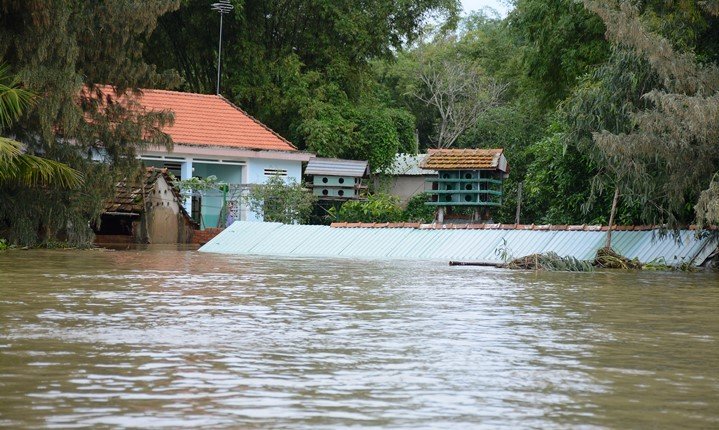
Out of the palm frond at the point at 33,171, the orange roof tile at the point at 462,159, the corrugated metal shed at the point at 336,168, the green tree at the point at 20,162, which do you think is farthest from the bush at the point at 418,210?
the green tree at the point at 20,162

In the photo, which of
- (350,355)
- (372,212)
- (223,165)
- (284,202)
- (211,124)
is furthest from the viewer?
(223,165)

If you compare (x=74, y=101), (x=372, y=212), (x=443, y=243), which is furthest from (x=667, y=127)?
(x=372, y=212)

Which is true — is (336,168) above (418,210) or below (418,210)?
above

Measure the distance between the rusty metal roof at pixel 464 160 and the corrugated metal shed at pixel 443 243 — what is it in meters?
4.21

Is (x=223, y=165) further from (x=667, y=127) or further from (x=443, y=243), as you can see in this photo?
(x=667, y=127)

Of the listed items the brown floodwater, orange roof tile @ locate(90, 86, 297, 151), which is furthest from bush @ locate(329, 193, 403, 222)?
the brown floodwater

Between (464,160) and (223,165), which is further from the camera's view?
(223,165)

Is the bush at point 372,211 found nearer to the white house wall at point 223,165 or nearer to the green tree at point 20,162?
the white house wall at point 223,165

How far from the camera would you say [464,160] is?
99.7ft

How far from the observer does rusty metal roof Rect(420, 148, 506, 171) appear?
1185 inches

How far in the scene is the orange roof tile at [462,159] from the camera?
30109 millimetres

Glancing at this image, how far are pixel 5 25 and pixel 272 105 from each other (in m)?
20.2

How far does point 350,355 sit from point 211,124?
3099 cm

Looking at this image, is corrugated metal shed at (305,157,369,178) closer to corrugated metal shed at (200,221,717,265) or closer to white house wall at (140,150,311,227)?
white house wall at (140,150,311,227)
